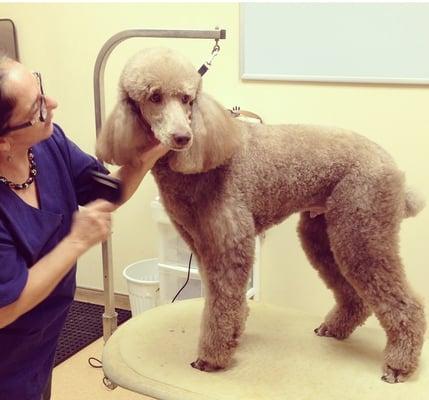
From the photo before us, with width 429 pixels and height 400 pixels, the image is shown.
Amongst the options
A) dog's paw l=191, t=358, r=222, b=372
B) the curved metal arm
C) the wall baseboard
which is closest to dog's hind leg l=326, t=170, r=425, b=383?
dog's paw l=191, t=358, r=222, b=372

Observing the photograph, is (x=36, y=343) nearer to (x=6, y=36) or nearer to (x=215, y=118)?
(x=215, y=118)

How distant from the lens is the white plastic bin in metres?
2.29

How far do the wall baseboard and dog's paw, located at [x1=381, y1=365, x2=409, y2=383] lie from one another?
1.49 metres

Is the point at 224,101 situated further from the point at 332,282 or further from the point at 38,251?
the point at 38,251

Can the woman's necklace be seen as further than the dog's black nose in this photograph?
No

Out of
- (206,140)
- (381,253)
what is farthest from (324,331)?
(206,140)

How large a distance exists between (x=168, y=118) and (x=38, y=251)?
42cm

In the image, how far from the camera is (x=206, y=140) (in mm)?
1375

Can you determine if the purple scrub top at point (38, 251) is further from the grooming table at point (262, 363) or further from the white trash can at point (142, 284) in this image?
the white trash can at point (142, 284)

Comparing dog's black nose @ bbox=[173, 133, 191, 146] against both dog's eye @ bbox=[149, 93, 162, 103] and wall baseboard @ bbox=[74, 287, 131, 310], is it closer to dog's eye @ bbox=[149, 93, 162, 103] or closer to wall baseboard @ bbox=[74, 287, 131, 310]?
dog's eye @ bbox=[149, 93, 162, 103]

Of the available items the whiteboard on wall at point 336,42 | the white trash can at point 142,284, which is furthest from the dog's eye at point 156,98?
the white trash can at point 142,284

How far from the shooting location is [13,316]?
1072mm

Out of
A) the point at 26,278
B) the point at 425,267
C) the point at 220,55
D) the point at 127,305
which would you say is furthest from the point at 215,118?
the point at 127,305

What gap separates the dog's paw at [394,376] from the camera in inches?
59.4
